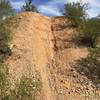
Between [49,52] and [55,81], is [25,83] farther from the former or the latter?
[49,52]

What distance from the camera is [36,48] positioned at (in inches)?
984

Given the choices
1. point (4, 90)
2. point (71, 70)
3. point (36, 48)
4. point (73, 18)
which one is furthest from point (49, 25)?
point (4, 90)

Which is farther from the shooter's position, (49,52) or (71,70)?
(49,52)

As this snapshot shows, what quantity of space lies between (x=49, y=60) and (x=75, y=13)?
10766 millimetres

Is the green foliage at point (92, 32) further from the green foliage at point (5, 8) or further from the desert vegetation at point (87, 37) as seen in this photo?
the green foliage at point (5, 8)

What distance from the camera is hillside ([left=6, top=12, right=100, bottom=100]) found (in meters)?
19.2

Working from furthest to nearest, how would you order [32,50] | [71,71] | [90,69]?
1. [32,50]
2. [90,69]
3. [71,71]

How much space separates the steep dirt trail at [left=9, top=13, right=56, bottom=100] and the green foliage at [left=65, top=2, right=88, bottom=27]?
2.11 m

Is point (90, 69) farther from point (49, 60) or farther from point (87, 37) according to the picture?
point (87, 37)

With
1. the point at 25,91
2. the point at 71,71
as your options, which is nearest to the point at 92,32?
the point at 71,71

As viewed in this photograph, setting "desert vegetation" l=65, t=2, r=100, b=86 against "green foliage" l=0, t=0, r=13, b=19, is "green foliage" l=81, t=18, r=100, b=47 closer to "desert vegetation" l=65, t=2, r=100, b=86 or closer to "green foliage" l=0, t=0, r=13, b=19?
"desert vegetation" l=65, t=2, r=100, b=86

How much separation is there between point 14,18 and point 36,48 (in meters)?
7.75

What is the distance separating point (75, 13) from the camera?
33219 mm

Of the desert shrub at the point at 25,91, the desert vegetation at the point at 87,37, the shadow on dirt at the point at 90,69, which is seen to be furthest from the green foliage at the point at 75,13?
the desert shrub at the point at 25,91
